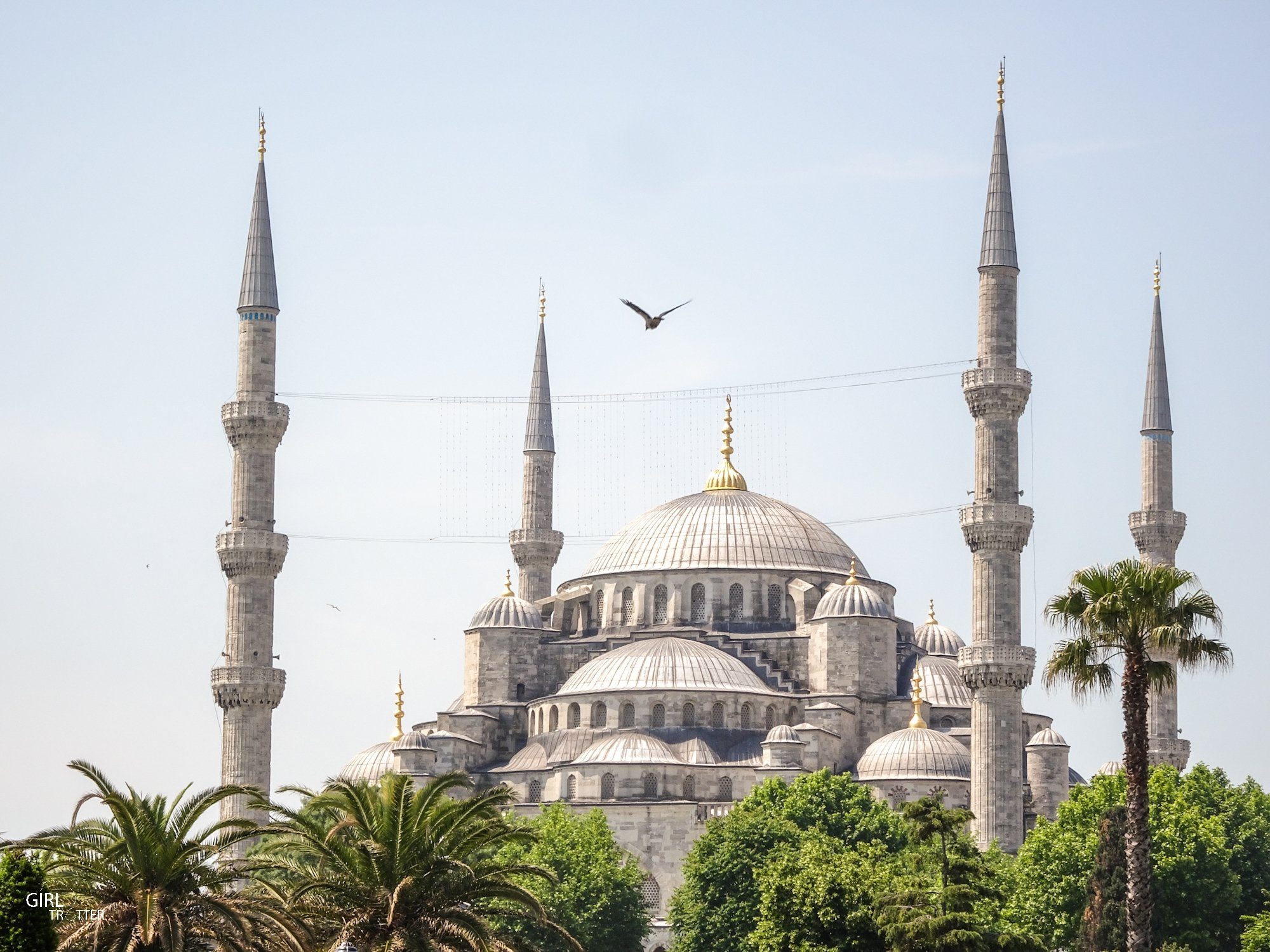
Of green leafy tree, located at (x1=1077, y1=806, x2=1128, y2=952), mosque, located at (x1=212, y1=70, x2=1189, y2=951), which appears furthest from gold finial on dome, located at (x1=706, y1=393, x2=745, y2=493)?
green leafy tree, located at (x1=1077, y1=806, x2=1128, y2=952)

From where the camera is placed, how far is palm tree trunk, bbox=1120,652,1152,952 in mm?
33281

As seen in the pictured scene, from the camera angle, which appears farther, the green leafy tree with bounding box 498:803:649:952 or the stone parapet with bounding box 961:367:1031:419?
the stone parapet with bounding box 961:367:1031:419

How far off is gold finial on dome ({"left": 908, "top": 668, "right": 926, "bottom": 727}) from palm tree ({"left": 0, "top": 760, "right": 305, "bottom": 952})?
38709 millimetres

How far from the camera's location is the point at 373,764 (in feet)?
233

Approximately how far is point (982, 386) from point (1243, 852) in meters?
13.8

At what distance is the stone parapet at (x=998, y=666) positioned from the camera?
60375 millimetres

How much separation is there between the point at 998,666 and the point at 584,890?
11.2 meters

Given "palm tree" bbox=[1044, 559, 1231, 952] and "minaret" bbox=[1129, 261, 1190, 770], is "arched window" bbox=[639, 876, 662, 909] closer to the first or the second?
"minaret" bbox=[1129, 261, 1190, 770]

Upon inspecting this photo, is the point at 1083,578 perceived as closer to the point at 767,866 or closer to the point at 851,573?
the point at 767,866

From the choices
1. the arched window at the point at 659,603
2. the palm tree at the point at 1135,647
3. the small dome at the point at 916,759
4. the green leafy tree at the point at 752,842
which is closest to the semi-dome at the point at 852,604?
the small dome at the point at 916,759

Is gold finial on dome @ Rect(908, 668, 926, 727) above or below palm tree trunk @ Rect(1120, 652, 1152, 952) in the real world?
above

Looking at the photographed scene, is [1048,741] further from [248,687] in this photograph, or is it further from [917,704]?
[248,687]

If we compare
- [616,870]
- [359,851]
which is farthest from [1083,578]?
[616,870]

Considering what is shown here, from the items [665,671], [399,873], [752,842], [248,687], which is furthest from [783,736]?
[399,873]
